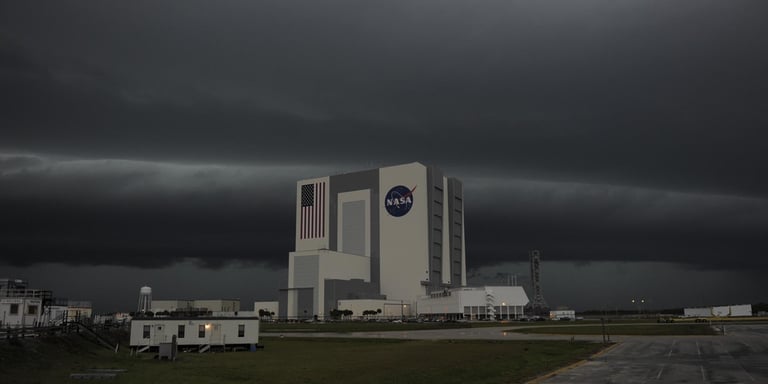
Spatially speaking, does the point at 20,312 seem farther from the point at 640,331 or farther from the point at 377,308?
the point at 377,308

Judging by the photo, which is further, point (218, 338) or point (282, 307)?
point (282, 307)

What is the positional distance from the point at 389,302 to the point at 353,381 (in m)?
145

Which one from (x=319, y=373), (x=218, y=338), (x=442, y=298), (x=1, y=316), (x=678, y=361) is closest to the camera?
(x=319, y=373)

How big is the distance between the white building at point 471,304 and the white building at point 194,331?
113228mm

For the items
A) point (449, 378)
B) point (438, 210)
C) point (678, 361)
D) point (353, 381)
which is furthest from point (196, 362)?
point (438, 210)

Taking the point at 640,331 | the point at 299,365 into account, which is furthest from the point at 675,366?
the point at 640,331

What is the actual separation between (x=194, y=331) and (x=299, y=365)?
75.9ft

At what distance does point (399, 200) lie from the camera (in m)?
192

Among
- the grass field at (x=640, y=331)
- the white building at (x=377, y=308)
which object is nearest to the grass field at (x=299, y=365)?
the grass field at (x=640, y=331)

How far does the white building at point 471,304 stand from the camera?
17412 centimetres

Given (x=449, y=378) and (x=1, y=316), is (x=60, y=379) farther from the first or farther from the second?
(x=1, y=316)

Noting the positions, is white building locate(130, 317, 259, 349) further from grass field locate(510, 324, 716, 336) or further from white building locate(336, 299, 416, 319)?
white building locate(336, 299, 416, 319)

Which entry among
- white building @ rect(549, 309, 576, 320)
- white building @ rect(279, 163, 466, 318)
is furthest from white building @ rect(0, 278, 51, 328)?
white building @ rect(549, 309, 576, 320)

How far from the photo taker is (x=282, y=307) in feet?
611
